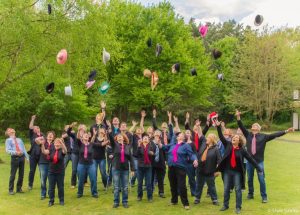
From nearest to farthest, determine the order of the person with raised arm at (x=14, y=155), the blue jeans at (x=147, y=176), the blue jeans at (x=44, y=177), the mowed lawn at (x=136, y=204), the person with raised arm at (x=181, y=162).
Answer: the mowed lawn at (x=136, y=204) < the person with raised arm at (x=181, y=162) < the blue jeans at (x=147, y=176) < the blue jeans at (x=44, y=177) < the person with raised arm at (x=14, y=155)

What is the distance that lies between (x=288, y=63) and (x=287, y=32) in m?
7.19

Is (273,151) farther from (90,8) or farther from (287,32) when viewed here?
(287,32)

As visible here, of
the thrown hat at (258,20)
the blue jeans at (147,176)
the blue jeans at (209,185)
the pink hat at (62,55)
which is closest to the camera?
the blue jeans at (209,185)

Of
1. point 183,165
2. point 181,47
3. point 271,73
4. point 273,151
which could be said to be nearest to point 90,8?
point 183,165

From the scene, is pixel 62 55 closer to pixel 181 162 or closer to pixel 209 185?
pixel 181 162

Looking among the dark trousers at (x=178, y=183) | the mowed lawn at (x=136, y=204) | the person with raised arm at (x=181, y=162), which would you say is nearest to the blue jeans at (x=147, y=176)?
the mowed lawn at (x=136, y=204)

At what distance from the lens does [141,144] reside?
10.5m

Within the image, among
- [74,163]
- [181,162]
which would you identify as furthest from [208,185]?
[74,163]

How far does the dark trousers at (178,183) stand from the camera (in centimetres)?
947

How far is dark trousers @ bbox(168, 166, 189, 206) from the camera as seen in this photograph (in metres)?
9.47

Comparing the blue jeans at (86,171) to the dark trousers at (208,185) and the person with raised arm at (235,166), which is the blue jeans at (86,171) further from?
the person with raised arm at (235,166)

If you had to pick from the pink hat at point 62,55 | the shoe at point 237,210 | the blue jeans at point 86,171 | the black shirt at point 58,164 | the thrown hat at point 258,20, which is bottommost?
the shoe at point 237,210

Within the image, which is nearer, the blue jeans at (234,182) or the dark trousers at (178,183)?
the blue jeans at (234,182)

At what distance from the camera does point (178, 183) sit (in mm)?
9562
